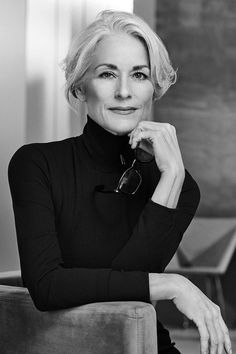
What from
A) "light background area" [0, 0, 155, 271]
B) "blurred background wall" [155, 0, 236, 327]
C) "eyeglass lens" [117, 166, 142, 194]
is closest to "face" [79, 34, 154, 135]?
"eyeglass lens" [117, 166, 142, 194]

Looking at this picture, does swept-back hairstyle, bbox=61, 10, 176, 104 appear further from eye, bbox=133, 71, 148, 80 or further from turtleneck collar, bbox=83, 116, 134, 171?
turtleneck collar, bbox=83, 116, 134, 171

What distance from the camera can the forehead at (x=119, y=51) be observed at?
6.98ft

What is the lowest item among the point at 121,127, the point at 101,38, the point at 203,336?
the point at 203,336

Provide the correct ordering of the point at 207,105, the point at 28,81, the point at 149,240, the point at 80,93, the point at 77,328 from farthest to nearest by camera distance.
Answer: the point at 207,105 < the point at 28,81 < the point at 80,93 < the point at 149,240 < the point at 77,328

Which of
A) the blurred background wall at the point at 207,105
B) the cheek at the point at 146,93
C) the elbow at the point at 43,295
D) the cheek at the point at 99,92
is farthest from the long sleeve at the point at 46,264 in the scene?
the blurred background wall at the point at 207,105

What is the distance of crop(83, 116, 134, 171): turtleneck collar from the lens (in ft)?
7.27

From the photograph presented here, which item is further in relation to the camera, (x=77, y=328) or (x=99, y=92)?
(x=99, y=92)

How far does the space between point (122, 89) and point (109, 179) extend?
0.89 ft

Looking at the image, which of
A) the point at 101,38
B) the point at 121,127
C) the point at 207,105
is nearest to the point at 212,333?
the point at 121,127

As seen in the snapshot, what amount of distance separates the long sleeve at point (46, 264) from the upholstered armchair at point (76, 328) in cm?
4

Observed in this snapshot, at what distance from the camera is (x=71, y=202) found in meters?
2.11

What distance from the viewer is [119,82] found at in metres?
2.13

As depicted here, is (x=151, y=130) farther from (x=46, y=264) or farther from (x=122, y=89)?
(x=46, y=264)

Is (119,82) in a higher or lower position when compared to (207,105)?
higher
